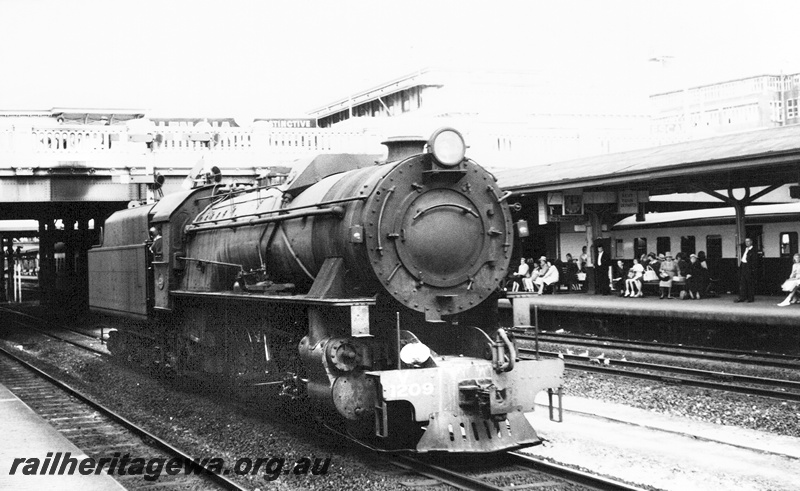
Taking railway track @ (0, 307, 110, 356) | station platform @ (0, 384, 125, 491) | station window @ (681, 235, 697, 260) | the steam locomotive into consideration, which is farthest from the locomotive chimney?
station window @ (681, 235, 697, 260)

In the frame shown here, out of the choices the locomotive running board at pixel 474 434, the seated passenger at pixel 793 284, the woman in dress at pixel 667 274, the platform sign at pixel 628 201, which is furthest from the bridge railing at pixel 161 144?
Answer: the locomotive running board at pixel 474 434

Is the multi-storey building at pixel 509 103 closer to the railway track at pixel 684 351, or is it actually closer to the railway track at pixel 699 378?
the railway track at pixel 684 351

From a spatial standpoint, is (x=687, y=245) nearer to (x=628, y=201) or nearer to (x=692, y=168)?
(x=628, y=201)

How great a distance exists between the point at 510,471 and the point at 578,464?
0.77 meters

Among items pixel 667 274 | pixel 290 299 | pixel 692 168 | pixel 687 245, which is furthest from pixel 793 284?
pixel 290 299

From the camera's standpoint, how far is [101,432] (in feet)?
36.0

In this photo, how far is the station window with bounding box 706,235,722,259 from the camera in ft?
73.3

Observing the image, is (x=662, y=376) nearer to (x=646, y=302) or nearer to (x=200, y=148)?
(x=646, y=302)

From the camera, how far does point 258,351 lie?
1102cm

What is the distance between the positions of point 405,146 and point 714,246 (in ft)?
50.9

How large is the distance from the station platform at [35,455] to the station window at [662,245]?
1680cm

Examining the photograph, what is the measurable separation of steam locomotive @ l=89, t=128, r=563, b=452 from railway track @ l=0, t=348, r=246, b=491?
4.48 ft

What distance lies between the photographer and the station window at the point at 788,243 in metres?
20.5

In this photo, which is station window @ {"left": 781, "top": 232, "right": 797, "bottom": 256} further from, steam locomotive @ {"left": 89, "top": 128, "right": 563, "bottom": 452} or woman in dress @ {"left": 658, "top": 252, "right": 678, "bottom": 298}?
steam locomotive @ {"left": 89, "top": 128, "right": 563, "bottom": 452}
